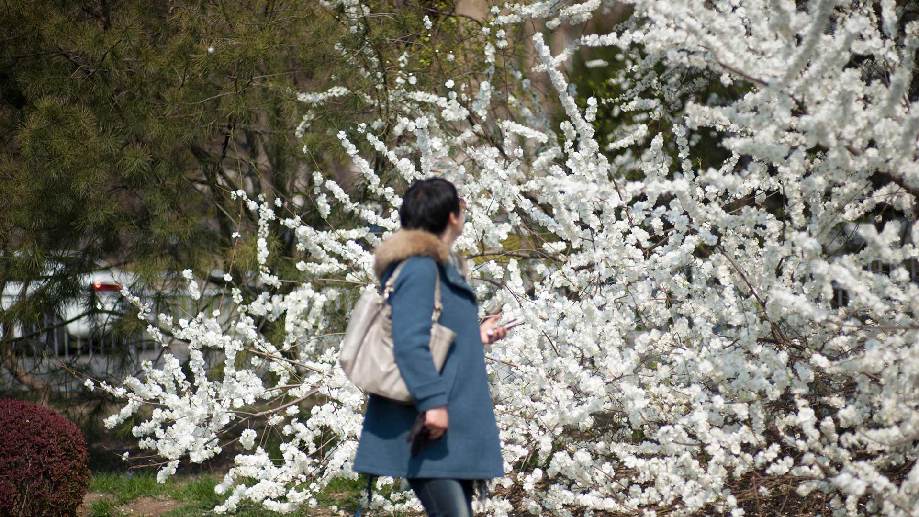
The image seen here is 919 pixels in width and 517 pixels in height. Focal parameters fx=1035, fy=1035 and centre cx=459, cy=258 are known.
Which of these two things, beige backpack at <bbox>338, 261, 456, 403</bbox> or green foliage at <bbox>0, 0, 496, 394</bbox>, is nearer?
beige backpack at <bbox>338, 261, 456, 403</bbox>

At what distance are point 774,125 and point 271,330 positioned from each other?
451 centimetres

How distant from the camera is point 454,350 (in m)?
3.18

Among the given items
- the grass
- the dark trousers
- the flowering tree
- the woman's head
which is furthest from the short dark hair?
the grass

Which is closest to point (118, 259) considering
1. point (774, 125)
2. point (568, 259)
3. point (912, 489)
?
point (568, 259)

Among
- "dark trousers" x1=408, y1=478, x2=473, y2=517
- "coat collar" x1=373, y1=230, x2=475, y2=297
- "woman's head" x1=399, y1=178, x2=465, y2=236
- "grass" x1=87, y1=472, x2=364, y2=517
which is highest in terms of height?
"woman's head" x1=399, y1=178, x2=465, y2=236

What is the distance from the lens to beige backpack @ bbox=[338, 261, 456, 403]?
3.10 metres

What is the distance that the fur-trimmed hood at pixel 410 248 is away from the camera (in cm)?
314

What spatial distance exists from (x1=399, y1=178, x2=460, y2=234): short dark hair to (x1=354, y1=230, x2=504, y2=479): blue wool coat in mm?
48

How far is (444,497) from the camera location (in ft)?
10.2

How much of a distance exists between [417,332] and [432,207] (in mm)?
416

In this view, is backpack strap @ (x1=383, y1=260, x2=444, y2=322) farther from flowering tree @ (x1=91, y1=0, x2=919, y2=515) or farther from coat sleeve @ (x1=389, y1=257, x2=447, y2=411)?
flowering tree @ (x1=91, y1=0, x2=919, y2=515)

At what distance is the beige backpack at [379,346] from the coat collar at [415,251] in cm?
4

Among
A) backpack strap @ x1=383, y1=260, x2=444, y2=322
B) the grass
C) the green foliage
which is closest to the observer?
backpack strap @ x1=383, y1=260, x2=444, y2=322

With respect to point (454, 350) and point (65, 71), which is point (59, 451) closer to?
point (65, 71)
